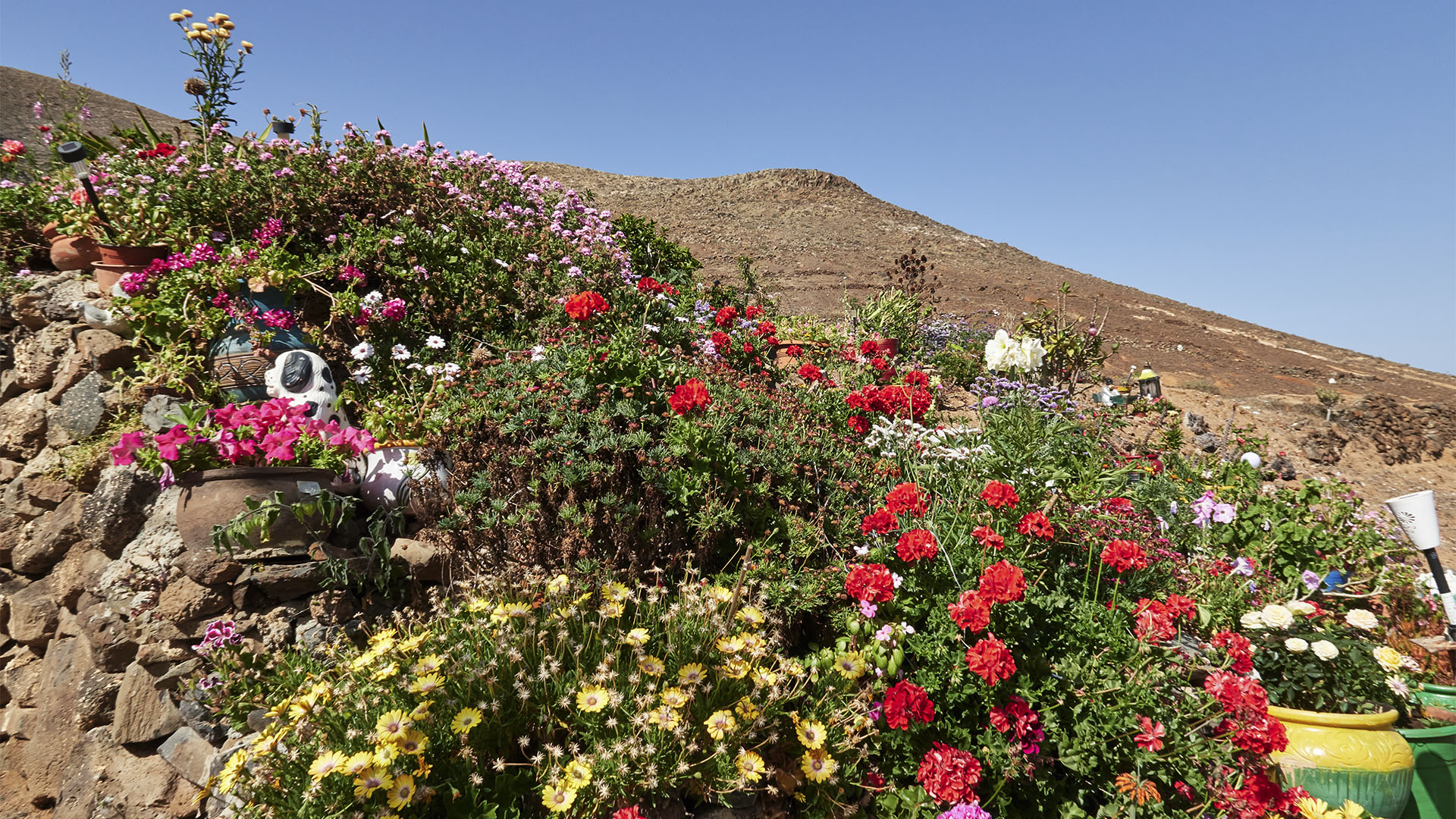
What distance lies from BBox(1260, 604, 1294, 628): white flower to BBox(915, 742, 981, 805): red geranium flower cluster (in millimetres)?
1366

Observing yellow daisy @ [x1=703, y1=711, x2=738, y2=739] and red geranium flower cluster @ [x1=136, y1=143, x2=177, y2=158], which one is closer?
yellow daisy @ [x1=703, y1=711, x2=738, y2=739]

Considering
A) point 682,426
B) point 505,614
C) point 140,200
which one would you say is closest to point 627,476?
point 682,426

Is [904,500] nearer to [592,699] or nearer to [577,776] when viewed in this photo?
[592,699]

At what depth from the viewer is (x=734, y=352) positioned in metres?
4.86

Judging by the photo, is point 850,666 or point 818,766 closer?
point 818,766

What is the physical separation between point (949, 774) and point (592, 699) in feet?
4.06

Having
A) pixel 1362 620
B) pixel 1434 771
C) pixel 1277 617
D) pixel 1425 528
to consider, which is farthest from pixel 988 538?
pixel 1425 528

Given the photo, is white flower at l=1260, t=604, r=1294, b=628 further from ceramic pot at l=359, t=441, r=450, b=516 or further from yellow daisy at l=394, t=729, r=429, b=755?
ceramic pot at l=359, t=441, r=450, b=516

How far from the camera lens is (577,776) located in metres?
1.84

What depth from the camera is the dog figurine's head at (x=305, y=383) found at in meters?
3.43

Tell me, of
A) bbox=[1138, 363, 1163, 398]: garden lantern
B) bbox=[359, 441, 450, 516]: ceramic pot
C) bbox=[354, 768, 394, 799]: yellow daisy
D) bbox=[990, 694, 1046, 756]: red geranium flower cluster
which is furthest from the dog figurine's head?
bbox=[1138, 363, 1163, 398]: garden lantern

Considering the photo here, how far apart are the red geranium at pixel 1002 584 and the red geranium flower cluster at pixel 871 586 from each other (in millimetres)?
341

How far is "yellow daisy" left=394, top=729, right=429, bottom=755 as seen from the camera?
1.79m

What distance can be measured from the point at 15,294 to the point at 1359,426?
12.0 metres
